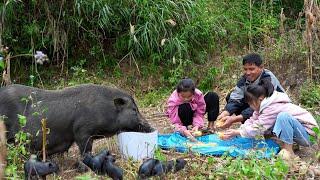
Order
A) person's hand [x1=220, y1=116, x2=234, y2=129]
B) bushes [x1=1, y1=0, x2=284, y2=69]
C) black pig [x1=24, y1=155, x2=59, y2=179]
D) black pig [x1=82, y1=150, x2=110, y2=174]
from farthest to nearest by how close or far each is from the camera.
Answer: bushes [x1=1, y1=0, x2=284, y2=69]
person's hand [x1=220, y1=116, x2=234, y2=129]
black pig [x1=82, y1=150, x2=110, y2=174]
black pig [x1=24, y1=155, x2=59, y2=179]

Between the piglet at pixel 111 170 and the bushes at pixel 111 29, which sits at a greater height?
the bushes at pixel 111 29

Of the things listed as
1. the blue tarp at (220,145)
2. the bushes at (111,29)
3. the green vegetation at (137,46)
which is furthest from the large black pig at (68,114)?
the bushes at (111,29)

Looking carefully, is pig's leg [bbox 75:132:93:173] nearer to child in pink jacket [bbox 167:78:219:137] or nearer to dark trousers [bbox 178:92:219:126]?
child in pink jacket [bbox 167:78:219:137]

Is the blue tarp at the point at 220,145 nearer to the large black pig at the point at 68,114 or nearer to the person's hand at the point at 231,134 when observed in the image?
the person's hand at the point at 231,134

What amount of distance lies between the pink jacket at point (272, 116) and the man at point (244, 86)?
1.79 ft

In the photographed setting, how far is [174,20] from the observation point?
10258 mm

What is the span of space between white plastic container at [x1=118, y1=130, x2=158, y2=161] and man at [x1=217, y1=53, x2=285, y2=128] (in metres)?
1.18

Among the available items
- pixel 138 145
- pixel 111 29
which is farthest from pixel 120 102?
pixel 111 29

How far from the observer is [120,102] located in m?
6.15

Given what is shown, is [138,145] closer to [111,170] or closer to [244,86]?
[111,170]

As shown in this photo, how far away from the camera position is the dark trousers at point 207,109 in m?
6.99

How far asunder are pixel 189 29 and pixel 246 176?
566 centimetres

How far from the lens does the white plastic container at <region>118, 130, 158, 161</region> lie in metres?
5.89

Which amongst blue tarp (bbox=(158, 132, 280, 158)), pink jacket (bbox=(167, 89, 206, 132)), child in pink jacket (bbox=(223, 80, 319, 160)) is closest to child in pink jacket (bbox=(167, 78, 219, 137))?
pink jacket (bbox=(167, 89, 206, 132))
